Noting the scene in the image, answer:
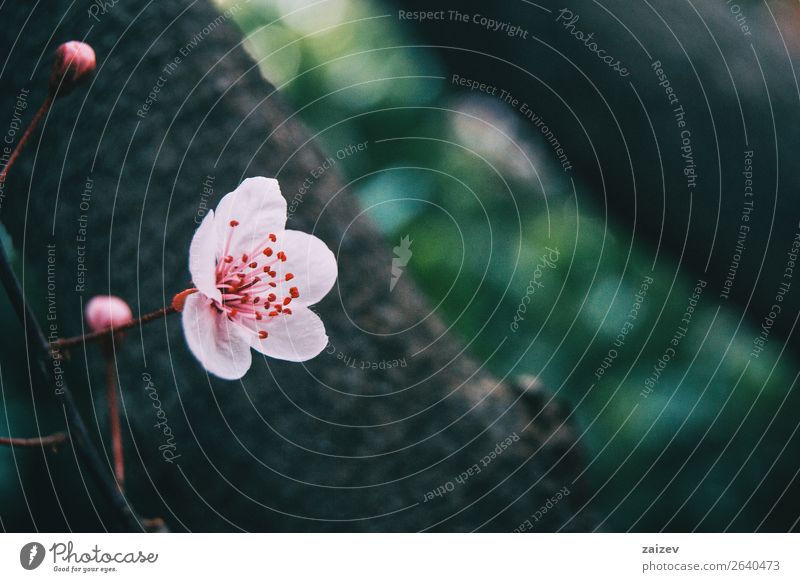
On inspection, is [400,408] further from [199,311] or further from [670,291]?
[670,291]

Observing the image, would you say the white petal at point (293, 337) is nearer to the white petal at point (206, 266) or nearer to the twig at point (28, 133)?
the white petal at point (206, 266)

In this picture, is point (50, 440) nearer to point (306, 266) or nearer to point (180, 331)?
point (180, 331)

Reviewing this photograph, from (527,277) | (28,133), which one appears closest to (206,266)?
(28,133)

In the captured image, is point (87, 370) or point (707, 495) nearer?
point (87, 370)

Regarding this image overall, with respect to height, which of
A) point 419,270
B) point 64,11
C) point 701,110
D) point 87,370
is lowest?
point 87,370

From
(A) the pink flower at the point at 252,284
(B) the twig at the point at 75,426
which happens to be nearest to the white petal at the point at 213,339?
(A) the pink flower at the point at 252,284

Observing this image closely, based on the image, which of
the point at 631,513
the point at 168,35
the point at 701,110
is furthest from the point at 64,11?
the point at 631,513

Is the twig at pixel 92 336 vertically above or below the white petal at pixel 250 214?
below
